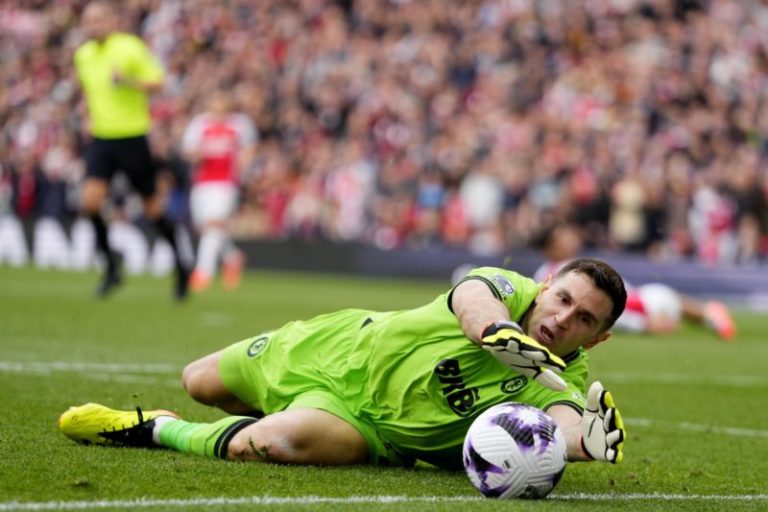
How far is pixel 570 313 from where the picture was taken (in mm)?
4793

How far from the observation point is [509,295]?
4.90 meters

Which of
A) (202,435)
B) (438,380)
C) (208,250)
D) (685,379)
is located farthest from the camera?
(208,250)

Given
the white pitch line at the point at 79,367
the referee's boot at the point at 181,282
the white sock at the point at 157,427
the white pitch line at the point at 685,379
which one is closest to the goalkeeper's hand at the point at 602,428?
the white sock at the point at 157,427

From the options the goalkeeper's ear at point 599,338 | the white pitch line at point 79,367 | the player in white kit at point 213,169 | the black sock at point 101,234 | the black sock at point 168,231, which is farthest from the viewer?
the player in white kit at point 213,169

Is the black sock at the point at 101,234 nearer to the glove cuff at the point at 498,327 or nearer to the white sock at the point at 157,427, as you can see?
the white sock at the point at 157,427

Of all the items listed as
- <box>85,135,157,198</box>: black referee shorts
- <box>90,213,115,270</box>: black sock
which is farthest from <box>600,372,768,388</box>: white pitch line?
<box>90,213,115,270</box>: black sock

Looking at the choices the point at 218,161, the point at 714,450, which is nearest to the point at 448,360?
the point at 714,450

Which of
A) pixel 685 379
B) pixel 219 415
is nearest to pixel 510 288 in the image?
pixel 219 415

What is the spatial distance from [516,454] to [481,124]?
1963 cm

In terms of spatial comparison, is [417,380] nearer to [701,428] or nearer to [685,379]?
[701,428]

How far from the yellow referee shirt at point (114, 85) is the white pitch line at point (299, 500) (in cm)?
948

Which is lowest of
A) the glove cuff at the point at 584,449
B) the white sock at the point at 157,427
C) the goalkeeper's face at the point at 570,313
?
the white sock at the point at 157,427

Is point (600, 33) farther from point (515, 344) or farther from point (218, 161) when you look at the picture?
point (515, 344)

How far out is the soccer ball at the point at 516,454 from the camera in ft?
15.2
